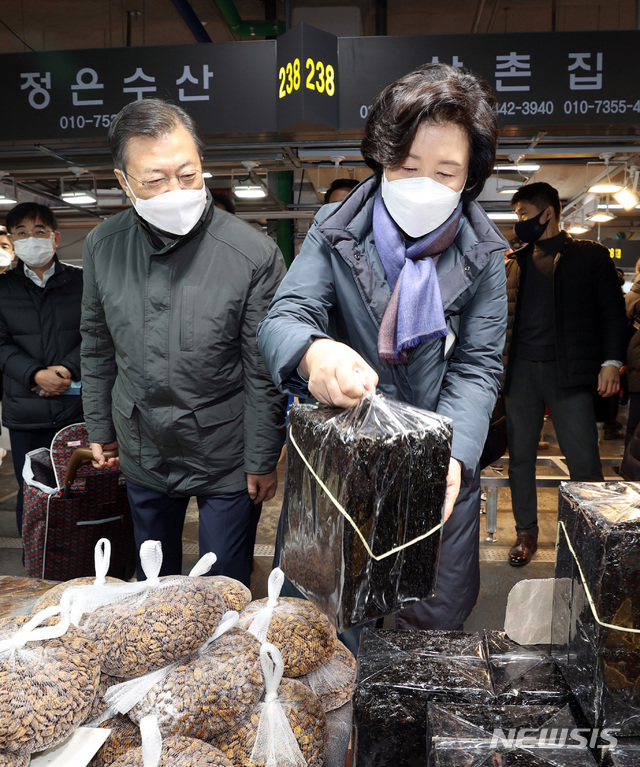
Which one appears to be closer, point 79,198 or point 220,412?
point 220,412

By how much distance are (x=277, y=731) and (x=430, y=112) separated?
110 centimetres

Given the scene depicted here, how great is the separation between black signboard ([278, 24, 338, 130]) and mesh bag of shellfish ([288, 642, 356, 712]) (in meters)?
2.64

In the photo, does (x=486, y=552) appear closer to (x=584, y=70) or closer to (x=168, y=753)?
(x=584, y=70)

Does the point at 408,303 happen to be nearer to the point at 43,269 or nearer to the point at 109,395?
the point at 109,395

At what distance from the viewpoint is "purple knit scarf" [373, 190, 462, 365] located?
4.00ft

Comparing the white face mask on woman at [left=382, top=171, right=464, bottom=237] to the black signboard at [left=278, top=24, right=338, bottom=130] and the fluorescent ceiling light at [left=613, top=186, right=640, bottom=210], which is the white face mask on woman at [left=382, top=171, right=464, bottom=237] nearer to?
the black signboard at [left=278, top=24, right=338, bottom=130]

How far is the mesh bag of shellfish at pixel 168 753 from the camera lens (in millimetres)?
931

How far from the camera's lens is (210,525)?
6.57 ft

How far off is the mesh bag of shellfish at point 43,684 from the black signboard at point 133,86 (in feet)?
9.52

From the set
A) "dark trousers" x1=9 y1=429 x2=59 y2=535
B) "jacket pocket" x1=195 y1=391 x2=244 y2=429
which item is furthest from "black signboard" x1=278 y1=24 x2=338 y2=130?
"dark trousers" x1=9 y1=429 x2=59 y2=535

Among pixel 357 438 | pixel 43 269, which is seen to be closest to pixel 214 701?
pixel 357 438

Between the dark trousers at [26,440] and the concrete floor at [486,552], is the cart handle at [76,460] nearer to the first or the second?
the dark trousers at [26,440]

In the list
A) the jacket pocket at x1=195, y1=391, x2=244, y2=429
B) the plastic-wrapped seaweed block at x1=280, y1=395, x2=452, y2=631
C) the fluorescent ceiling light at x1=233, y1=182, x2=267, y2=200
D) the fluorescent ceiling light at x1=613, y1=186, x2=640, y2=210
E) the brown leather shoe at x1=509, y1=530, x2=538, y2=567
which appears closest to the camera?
the plastic-wrapped seaweed block at x1=280, y1=395, x2=452, y2=631

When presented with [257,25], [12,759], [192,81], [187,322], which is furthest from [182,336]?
[257,25]
